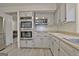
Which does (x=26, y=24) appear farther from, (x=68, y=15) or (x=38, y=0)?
(x=38, y=0)

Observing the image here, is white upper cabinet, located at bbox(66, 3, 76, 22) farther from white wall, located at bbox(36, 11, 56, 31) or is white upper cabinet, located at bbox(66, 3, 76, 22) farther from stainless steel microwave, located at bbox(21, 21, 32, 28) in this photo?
white wall, located at bbox(36, 11, 56, 31)

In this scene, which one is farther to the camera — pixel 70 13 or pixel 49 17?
pixel 49 17

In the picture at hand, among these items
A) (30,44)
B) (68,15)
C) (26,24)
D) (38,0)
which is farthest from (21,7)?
(38,0)

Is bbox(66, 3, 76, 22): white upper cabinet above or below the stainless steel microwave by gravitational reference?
above

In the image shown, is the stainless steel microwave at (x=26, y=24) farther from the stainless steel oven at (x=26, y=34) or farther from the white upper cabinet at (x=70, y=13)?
the white upper cabinet at (x=70, y=13)

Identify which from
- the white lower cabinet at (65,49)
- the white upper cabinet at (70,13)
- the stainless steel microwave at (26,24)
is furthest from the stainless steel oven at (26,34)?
the white lower cabinet at (65,49)

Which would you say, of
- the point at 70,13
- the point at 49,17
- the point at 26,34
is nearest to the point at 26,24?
the point at 26,34

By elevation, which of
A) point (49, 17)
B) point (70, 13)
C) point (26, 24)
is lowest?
point (26, 24)

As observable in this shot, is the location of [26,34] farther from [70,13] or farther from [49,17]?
[70,13]

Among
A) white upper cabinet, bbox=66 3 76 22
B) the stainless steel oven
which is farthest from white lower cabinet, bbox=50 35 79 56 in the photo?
the stainless steel oven

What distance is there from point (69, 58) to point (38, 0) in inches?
12.1

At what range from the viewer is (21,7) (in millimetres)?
5570

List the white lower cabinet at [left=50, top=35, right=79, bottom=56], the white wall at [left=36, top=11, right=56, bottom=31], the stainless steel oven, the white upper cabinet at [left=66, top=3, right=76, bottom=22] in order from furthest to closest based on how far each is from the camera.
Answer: the white wall at [left=36, top=11, right=56, bottom=31], the stainless steel oven, the white upper cabinet at [left=66, top=3, right=76, bottom=22], the white lower cabinet at [left=50, top=35, right=79, bottom=56]

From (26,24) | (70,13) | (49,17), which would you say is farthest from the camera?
(49,17)
